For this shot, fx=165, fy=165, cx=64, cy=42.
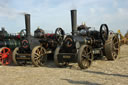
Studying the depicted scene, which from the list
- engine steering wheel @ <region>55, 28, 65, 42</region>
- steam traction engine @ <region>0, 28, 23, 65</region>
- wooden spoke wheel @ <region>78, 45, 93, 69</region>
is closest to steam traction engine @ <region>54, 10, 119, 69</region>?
wooden spoke wheel @ <region>78, 45, 93, 69</region>

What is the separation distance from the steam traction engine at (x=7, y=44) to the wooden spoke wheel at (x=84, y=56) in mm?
3842

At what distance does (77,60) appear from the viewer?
627cm

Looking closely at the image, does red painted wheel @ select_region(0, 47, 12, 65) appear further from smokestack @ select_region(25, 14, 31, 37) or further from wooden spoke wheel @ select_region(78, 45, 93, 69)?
wooden spoke wheel @ select_region(78, 45, 93, 69)

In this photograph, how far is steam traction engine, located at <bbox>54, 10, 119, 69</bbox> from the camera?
6.55 m

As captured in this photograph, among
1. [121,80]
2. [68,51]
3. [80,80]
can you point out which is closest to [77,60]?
[68,51]

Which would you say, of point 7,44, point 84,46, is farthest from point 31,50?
point 84,46

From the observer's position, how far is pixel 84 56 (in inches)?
257

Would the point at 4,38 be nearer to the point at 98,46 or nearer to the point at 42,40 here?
the point at 42,40

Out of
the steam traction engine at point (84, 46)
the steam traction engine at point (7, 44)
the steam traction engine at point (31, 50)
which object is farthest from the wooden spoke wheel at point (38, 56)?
the steam traction engine at point (7, 44)

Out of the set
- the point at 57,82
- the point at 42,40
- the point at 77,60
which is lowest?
the point at 57,82

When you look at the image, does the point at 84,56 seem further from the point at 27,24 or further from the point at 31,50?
the point at 27,24

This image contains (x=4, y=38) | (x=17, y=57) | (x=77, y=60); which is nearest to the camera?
(x=77, y=60)

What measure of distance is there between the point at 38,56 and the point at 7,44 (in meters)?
3.08

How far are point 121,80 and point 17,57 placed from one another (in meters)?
5.10
